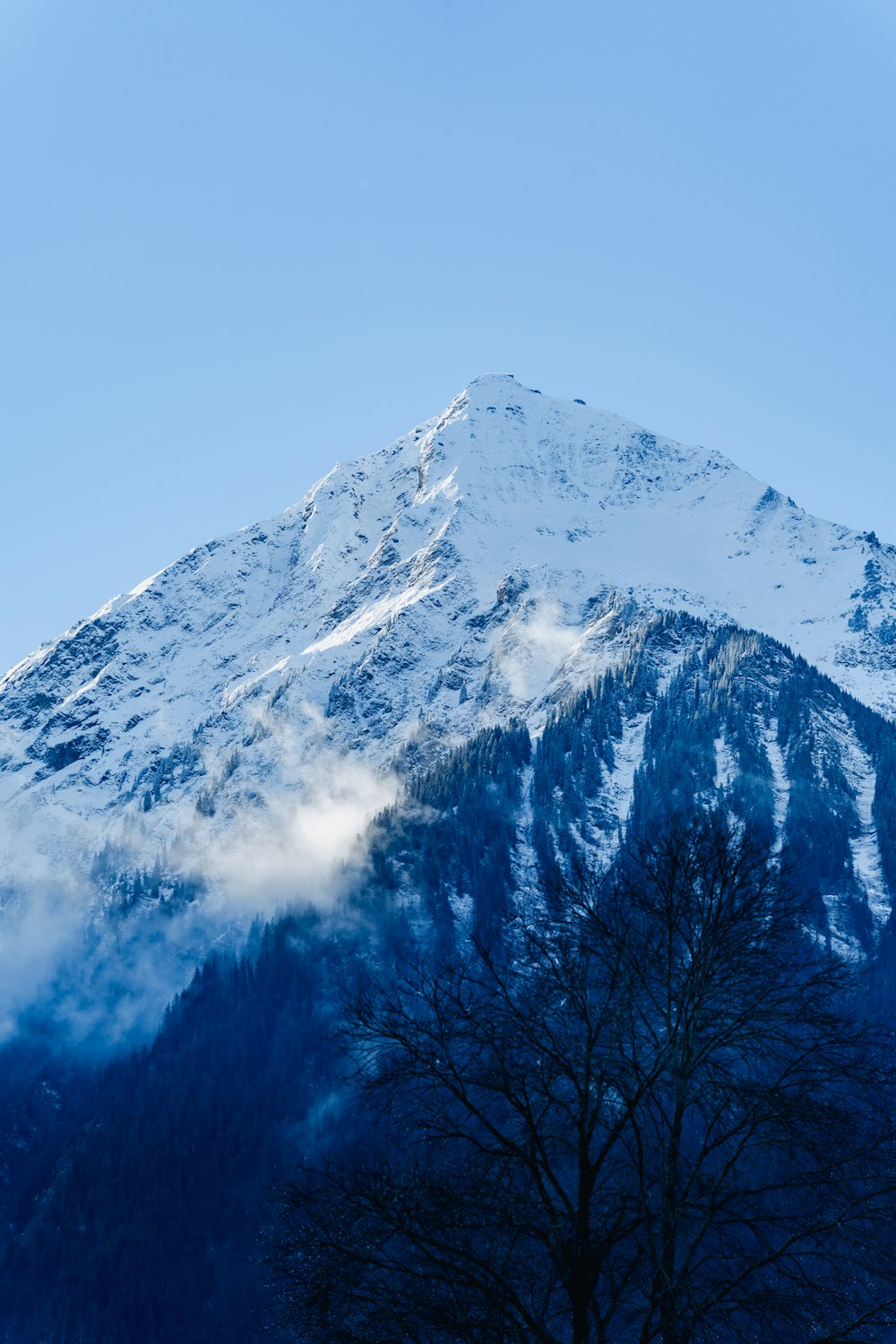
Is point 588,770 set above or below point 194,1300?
above

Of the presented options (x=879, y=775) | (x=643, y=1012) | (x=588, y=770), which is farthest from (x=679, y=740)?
(x=643, y=1012)

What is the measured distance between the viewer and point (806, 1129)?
1343 centimetres

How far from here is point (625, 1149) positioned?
1395cm

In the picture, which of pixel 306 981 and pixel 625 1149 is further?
pixel 306 981

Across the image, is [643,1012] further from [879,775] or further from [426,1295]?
[879,775]

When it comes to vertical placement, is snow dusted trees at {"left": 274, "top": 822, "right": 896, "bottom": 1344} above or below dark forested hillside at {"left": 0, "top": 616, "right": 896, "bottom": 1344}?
below

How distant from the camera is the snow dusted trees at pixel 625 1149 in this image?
12.6 meters

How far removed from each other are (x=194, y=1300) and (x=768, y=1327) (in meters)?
135

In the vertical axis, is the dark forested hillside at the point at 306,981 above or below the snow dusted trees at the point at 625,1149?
above

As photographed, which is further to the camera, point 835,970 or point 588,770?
point 588,770

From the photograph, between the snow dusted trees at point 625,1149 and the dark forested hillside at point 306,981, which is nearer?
the snow dusted trees at point 625,1149

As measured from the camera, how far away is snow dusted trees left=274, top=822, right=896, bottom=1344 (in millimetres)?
12586

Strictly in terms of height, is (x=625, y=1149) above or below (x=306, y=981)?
below

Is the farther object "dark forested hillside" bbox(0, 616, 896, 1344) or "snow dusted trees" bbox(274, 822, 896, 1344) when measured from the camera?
"dark forested hillside" bbox(0, 616, 896, 1344)
